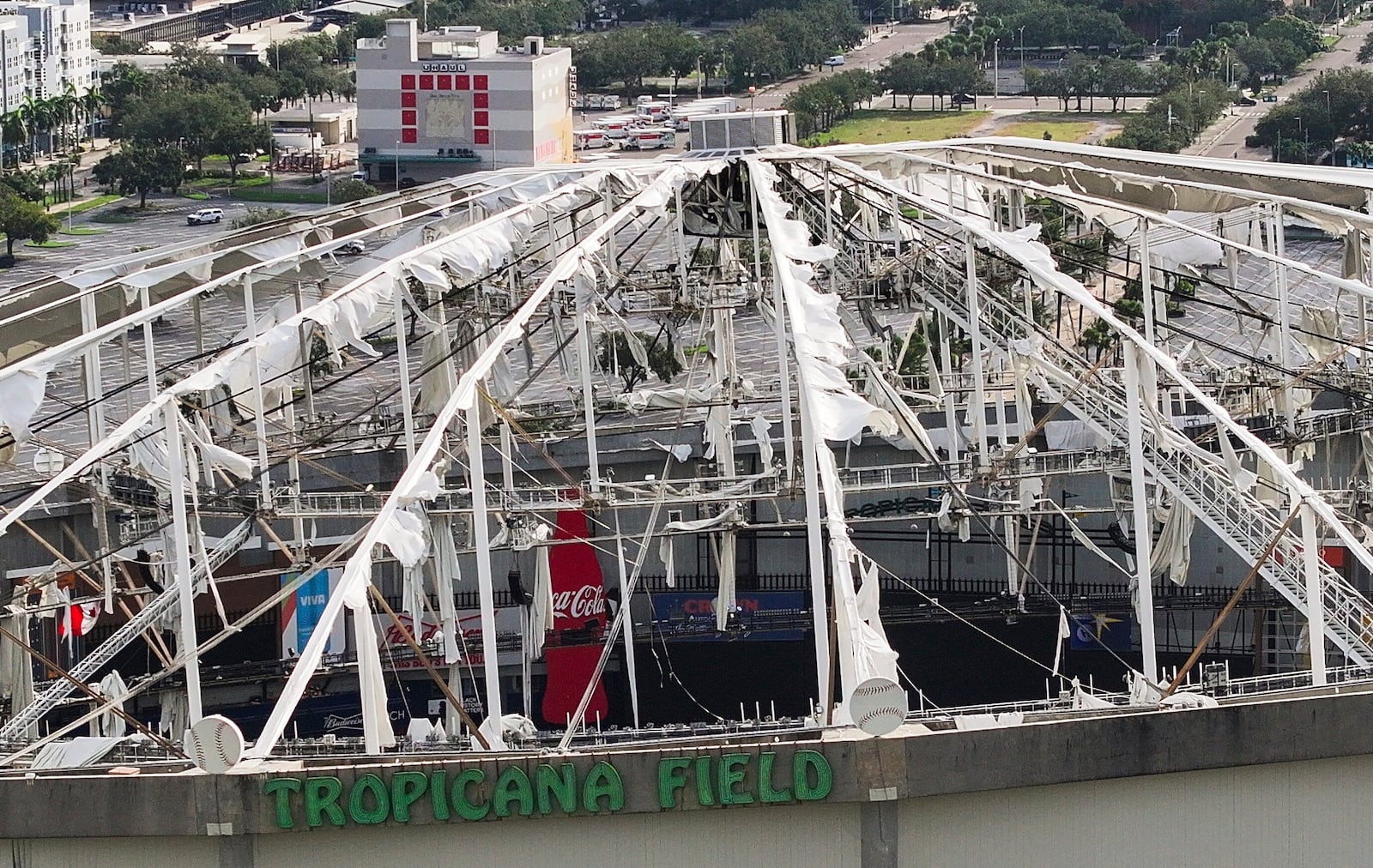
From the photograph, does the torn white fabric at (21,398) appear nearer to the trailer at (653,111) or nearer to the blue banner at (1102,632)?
the blue banner at (1102,632)

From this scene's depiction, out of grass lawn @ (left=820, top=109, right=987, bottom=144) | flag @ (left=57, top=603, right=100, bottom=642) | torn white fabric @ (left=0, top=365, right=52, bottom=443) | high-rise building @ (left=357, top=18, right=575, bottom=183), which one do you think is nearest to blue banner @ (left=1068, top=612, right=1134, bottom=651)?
flag @ (left=57, top=603, right=100, bottom=642)

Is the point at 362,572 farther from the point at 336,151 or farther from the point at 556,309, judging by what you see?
the point at 336,151

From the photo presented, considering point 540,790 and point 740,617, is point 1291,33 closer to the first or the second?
point 740,617

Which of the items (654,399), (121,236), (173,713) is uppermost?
(121,236)

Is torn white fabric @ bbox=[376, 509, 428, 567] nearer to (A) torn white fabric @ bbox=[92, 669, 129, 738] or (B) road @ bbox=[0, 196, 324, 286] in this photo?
(A) torn white fabric @ bbox=[92, 669, 129, 738]

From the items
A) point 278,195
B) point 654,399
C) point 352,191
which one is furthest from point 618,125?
point 654,399

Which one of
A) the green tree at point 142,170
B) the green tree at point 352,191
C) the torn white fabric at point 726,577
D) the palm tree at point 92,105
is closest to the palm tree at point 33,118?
the palm tree at point 92,105
